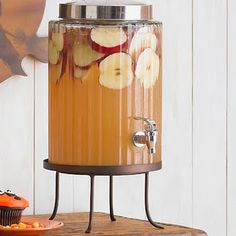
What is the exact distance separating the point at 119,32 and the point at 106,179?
0.47m

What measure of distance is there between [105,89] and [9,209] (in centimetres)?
30

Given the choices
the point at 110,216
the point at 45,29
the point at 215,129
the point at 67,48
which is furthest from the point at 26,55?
the point at 215,129

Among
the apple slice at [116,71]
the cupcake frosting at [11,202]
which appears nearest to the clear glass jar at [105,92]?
the apple slice at [116,71]

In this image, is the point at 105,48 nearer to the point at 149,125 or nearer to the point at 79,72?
the point at 79,72

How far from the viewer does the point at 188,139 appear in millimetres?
2223

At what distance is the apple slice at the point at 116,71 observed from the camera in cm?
178

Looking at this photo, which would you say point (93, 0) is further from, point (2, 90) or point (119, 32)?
point (2, 90)

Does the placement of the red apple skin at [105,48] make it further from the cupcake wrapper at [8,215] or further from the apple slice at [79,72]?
the cupcake wrapper at [8,215]

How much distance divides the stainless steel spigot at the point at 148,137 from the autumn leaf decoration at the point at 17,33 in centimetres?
35

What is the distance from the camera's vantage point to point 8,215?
5.63 ft

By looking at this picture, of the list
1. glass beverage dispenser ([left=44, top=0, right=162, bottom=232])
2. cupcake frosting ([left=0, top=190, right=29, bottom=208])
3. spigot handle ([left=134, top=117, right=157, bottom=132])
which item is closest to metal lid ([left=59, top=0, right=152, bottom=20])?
glass beverage dispenser ([left=44, top=0, right=162, bottom=232])

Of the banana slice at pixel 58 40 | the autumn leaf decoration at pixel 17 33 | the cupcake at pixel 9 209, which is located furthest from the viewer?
the autumn leaf decoration at pixel 17 33

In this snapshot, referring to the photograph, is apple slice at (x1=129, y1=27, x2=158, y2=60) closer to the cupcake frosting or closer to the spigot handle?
the spigot handle

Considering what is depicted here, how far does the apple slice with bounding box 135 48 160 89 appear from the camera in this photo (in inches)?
71.0
